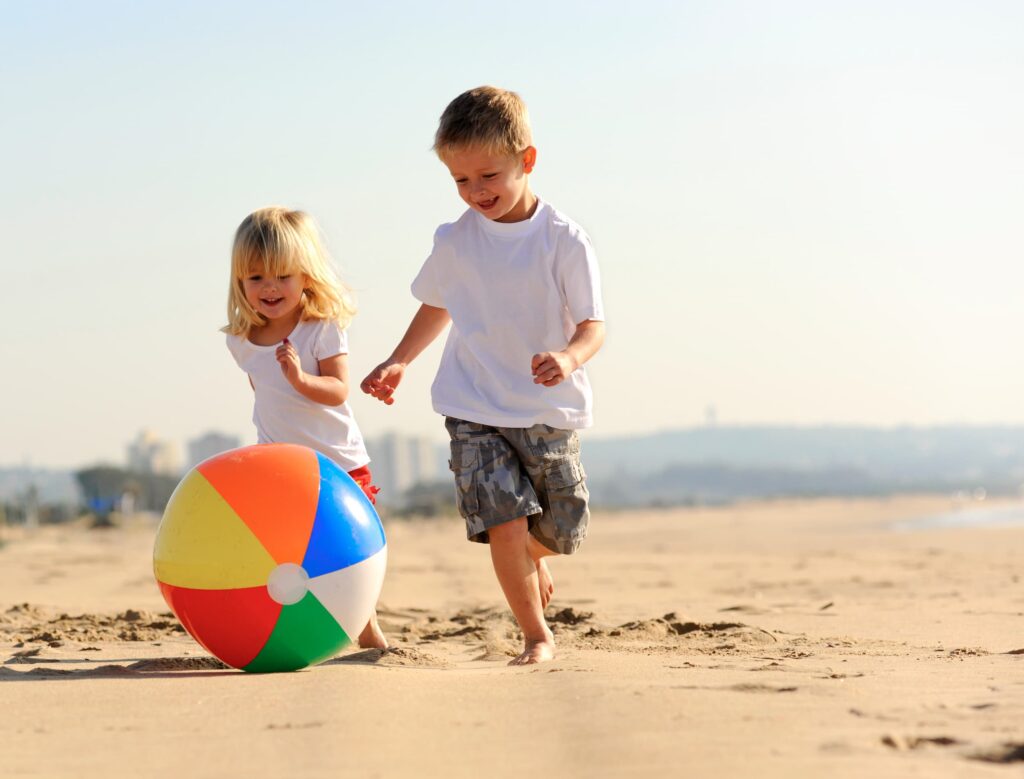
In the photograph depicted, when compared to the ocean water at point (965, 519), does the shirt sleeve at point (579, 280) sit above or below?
above

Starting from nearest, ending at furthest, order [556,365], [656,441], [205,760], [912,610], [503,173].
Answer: [205,760]
[556,365]
[503,173]
[912,610]
[656,441]

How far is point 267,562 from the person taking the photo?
4254 millimetres

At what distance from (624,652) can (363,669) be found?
1.27 meters

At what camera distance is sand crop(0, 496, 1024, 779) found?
9.35 feet

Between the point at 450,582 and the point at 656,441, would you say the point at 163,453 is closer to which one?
the point at 450,582

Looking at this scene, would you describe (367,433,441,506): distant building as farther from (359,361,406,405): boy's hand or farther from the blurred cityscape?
(359,361,406,405): boy's hand

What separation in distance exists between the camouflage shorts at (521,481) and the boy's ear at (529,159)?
3.12 feet

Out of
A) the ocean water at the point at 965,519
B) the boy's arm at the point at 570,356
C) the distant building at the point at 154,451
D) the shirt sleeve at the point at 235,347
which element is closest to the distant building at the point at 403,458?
the distant building at the point at 154,451

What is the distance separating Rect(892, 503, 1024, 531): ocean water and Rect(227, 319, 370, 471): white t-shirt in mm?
21728

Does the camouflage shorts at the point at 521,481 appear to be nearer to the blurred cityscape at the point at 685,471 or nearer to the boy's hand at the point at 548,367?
the boy's hand at the point at 548,367

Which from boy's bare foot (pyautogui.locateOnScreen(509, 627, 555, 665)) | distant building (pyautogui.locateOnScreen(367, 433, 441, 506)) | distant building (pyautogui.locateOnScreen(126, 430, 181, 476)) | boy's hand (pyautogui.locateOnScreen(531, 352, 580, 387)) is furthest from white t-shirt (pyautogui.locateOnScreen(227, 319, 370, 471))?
distant building (pyautogui.locateOnScreen(367, 433, 441, 506))

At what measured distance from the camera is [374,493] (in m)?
5.51

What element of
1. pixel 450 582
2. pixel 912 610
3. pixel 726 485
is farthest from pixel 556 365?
pixel 726 485

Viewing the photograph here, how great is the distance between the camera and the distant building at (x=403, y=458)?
102562mm
